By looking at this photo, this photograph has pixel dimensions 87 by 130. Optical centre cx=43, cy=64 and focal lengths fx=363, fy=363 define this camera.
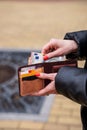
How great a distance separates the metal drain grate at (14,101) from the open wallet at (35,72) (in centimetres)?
203

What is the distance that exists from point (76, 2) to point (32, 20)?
2.16 m

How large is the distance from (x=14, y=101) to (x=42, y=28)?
3092mm

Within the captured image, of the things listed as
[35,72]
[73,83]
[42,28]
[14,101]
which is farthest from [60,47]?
[42,28]

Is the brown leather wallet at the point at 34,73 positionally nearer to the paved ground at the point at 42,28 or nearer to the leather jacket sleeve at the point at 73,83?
the leather jacket sleeve at the point at 73,83

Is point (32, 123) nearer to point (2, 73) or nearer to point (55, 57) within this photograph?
point (2, 73)

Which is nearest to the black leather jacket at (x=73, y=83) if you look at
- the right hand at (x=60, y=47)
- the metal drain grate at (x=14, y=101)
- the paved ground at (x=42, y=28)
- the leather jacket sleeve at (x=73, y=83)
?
the leather jacket sleeve at (x=73, y=83)

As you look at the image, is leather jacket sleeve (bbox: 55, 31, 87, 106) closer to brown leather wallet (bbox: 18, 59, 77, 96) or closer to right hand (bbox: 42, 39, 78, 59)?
brown leather wallet (bbox: 18, 59, 77, 96)

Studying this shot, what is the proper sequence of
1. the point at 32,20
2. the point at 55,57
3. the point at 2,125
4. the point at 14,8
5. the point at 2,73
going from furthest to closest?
1. the point at 14,8
2. the point at 32,20
3. the point at 2,73
4. the point at 2,125
5. the point at 55,57

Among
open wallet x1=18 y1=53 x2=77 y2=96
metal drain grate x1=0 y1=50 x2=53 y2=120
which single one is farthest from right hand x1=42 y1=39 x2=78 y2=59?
metal drain grate x1=0 y1=50 x2=53 y2=120

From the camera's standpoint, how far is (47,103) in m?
4.30

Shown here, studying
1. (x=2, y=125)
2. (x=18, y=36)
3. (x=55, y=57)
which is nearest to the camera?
(x=55, y=57)

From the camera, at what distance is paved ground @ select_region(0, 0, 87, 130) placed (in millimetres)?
3855

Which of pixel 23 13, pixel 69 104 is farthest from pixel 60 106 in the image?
pixel 23 13

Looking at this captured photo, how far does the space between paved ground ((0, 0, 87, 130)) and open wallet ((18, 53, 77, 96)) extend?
6.18 ft
